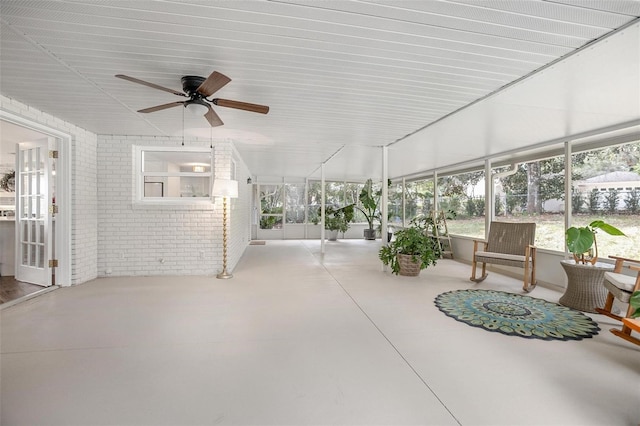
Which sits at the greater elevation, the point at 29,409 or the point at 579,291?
the point at 579,291

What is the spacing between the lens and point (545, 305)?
337cm

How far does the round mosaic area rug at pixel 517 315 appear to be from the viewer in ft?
8.60

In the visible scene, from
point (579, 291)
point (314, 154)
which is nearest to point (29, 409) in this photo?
point (579, 291)

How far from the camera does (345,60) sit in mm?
2322

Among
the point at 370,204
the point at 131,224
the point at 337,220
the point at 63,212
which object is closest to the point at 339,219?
the point at 337,220

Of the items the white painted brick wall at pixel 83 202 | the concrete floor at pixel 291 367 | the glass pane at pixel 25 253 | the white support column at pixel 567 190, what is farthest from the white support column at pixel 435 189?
the glass pane at pixel 25 253

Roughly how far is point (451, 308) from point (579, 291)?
4.83ft

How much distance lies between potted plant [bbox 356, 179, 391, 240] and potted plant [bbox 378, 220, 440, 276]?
365cm

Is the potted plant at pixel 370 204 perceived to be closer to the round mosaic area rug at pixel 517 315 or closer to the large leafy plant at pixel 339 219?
the large leafy plant at pixel 339 219

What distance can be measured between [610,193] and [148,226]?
6.83 meters

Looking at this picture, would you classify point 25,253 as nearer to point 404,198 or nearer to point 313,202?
point 313,202

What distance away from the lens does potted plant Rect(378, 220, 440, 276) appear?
15.5 feet

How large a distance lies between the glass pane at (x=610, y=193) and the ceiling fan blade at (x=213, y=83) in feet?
16.0

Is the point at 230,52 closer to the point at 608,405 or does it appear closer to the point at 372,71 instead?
the point at 372,71
